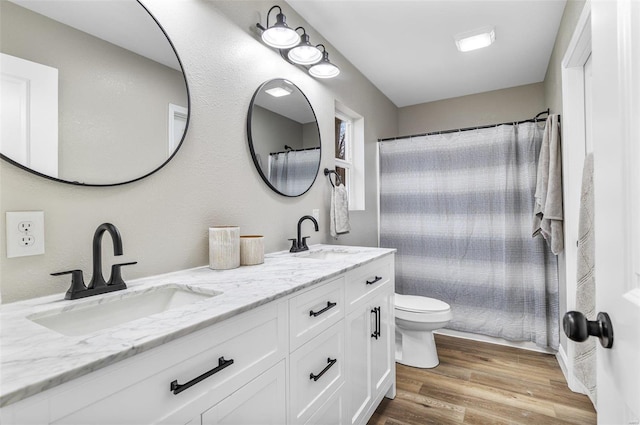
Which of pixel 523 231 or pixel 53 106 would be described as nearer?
pixel 53 106

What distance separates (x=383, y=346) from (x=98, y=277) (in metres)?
1.46

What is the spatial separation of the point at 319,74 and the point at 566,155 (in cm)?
170

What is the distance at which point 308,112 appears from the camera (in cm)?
216

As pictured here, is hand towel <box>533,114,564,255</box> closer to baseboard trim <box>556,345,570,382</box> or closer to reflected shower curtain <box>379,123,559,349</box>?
reflected shower curtain <box>379,123,559,349</box>

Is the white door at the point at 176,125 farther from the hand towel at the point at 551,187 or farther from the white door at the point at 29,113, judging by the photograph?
the hand towel at the point at 551,187

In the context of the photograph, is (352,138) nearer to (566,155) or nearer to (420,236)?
(420,236)

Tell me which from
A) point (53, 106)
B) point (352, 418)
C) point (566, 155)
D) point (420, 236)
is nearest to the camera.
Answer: point (53, 106)

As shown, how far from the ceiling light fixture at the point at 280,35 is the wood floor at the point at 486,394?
6.96 feet

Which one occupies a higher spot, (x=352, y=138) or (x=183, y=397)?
(x=352, y=138)

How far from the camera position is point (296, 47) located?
183 cm

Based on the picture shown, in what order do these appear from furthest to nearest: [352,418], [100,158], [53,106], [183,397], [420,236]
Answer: [420,236], [352,418], [100,158], [53,106], [183,397]

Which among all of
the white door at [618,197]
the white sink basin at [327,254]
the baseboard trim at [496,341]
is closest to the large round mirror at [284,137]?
the white sink basin at [327,254]

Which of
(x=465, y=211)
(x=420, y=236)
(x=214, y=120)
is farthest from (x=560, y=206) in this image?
(x=214, y=120)

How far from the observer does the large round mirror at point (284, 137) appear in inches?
68.6
